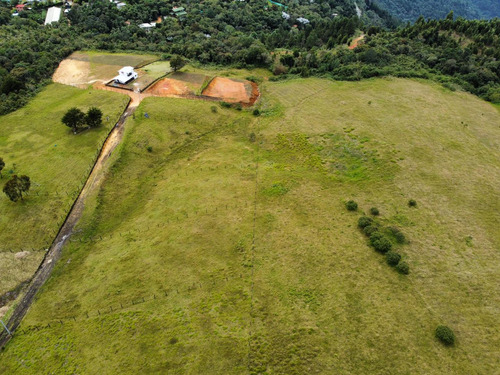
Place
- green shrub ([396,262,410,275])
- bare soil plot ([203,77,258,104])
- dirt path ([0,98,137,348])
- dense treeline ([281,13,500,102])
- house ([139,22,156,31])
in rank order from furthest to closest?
1. house ([139,22,156,31])
2. dense treeline ([281,13,500,102])
3. bare soil plot ([203,77,258,104])
4. green shrub ([396,262,410,275])
5. dirt path ([0,98,137,348])

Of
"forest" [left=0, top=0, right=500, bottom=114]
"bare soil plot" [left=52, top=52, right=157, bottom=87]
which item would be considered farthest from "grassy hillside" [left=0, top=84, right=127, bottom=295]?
"forest" [left=0, top=0, right=500, bottom=114]

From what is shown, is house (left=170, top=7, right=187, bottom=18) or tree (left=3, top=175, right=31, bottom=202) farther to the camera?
house (left=170, top=7, right=187, bottom=18)

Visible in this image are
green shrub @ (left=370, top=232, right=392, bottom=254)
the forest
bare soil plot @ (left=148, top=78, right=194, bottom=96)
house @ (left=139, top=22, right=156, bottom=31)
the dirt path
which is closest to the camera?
the dirt path

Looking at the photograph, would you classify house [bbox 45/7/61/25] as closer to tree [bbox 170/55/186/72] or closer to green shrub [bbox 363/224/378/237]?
tree [bbox 170/55/186/72]

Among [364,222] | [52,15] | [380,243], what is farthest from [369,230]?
[52,15]

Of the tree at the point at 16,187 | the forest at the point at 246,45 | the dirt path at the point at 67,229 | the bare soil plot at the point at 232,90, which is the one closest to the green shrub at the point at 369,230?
the dirt path at the point at 67,229

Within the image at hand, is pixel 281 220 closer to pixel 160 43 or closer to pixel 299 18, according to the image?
pixel 160 43
